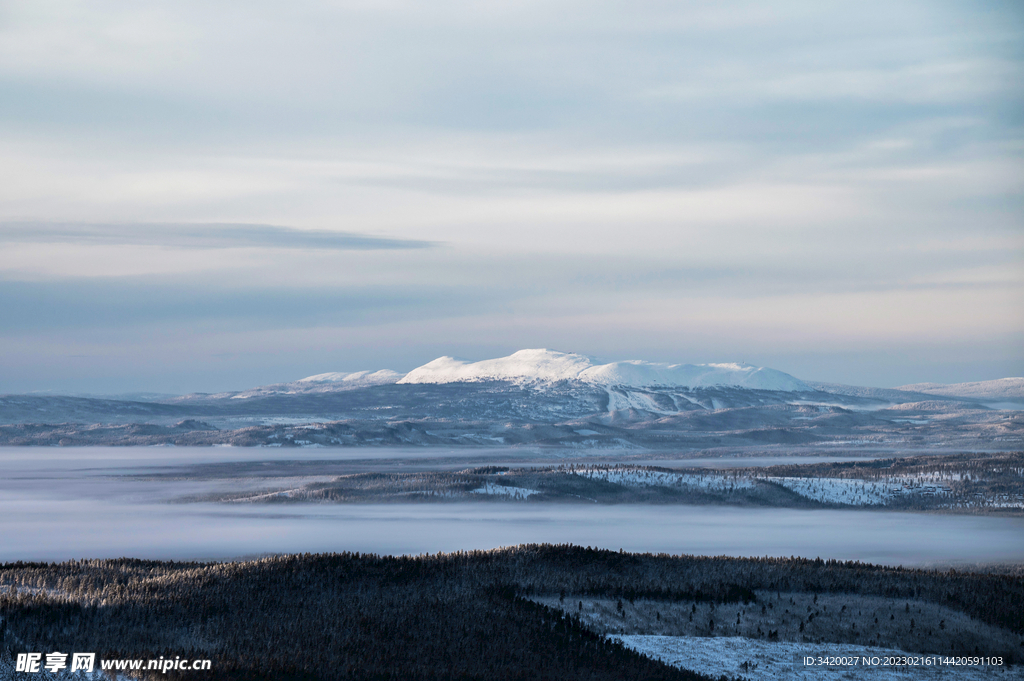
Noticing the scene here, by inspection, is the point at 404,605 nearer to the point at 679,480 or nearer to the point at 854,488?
the point at 679,480

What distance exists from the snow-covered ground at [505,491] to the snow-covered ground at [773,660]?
152734mm

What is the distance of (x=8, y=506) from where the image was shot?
172 m

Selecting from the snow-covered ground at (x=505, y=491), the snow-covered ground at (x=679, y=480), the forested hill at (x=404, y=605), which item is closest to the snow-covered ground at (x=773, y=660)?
the forested hill at (x=404, y=605)

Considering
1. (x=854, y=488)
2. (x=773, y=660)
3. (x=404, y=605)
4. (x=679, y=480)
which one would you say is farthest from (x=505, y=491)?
(x=773, y=660)

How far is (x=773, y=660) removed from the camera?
102ft

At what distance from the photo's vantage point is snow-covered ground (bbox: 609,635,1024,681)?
29875mm

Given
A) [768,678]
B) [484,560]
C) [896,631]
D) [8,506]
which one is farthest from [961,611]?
[8,506]

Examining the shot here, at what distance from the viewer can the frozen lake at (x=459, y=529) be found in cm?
11344

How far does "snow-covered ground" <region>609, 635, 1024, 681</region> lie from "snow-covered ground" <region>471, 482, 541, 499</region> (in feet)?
501

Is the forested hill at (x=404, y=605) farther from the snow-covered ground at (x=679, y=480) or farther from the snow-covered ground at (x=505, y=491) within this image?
the snow-covered ground at (x=679, y=480)

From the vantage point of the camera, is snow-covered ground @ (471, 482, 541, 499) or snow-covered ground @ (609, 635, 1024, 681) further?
snow-covered ground @ (471, 482, 541, 499)

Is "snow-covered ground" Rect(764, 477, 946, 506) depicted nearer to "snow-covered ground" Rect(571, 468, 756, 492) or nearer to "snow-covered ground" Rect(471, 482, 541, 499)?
"snow-covered ground" Rect(571, 468, 756, 492)

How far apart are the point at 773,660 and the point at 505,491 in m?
158

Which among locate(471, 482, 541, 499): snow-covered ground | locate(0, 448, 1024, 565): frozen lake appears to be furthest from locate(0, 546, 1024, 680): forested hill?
locate(471, 482, 541, 499): snow-covered ground
